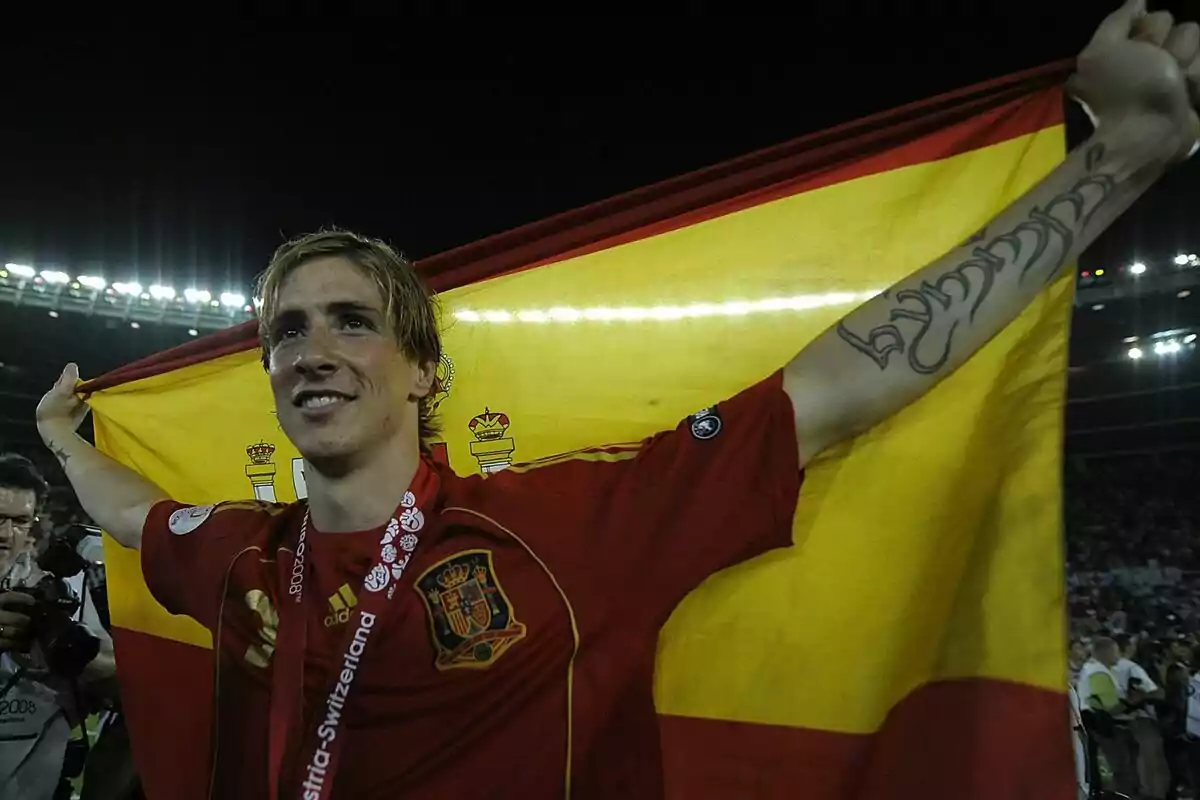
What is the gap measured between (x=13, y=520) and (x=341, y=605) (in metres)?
1.95

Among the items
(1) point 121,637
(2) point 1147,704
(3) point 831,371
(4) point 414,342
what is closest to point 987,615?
(3) point 831,371

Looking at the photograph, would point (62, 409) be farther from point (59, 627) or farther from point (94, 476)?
point (59, 627)

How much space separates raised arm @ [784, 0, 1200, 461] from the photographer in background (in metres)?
2.33

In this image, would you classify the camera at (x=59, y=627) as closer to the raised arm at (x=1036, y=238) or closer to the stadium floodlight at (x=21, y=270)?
the raised arm at (x=1036, y=238)

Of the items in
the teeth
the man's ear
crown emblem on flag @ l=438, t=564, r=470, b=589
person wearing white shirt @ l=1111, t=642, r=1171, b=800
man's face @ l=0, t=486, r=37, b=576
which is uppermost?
the man's ear

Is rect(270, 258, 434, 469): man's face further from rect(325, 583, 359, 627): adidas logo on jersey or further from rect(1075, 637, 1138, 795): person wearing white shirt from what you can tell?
rect(1075, 637, 1138, 795): person wearing white shirt

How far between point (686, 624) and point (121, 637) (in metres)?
1.70

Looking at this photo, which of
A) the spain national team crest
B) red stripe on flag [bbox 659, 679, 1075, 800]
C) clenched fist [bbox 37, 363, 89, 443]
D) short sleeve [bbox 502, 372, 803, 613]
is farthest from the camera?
clenched fist [bbox 37, 363, 89, 443]

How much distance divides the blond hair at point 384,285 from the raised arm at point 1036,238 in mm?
858

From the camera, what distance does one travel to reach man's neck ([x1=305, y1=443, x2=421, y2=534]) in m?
1.92

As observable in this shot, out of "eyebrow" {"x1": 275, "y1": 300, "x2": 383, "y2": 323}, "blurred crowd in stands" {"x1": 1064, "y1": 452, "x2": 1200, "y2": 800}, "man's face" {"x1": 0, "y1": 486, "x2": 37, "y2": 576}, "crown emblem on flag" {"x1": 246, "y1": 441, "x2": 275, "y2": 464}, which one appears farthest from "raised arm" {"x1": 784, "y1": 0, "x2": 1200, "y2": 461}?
"blurred crowd in stands" {"x1": 1064, "y1": 452, "x2": 1200, "y2": 800}

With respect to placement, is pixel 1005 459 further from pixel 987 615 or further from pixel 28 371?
pixel 28 371

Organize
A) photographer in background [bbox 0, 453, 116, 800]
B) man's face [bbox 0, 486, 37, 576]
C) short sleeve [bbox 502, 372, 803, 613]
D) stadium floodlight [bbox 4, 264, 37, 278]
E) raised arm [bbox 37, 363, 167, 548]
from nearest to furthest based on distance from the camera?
short sleeve [bbox 502, 372, 803, 613] → raised arm [bbox 37, 363, 167, 548] → photographer in background [bbox 0, 453, 116, 800] → man's face [bbox 0, 486, 37, 576] → stadium floodlight [bbox 4, 264, 37, 278]

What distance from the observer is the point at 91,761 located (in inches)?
117
